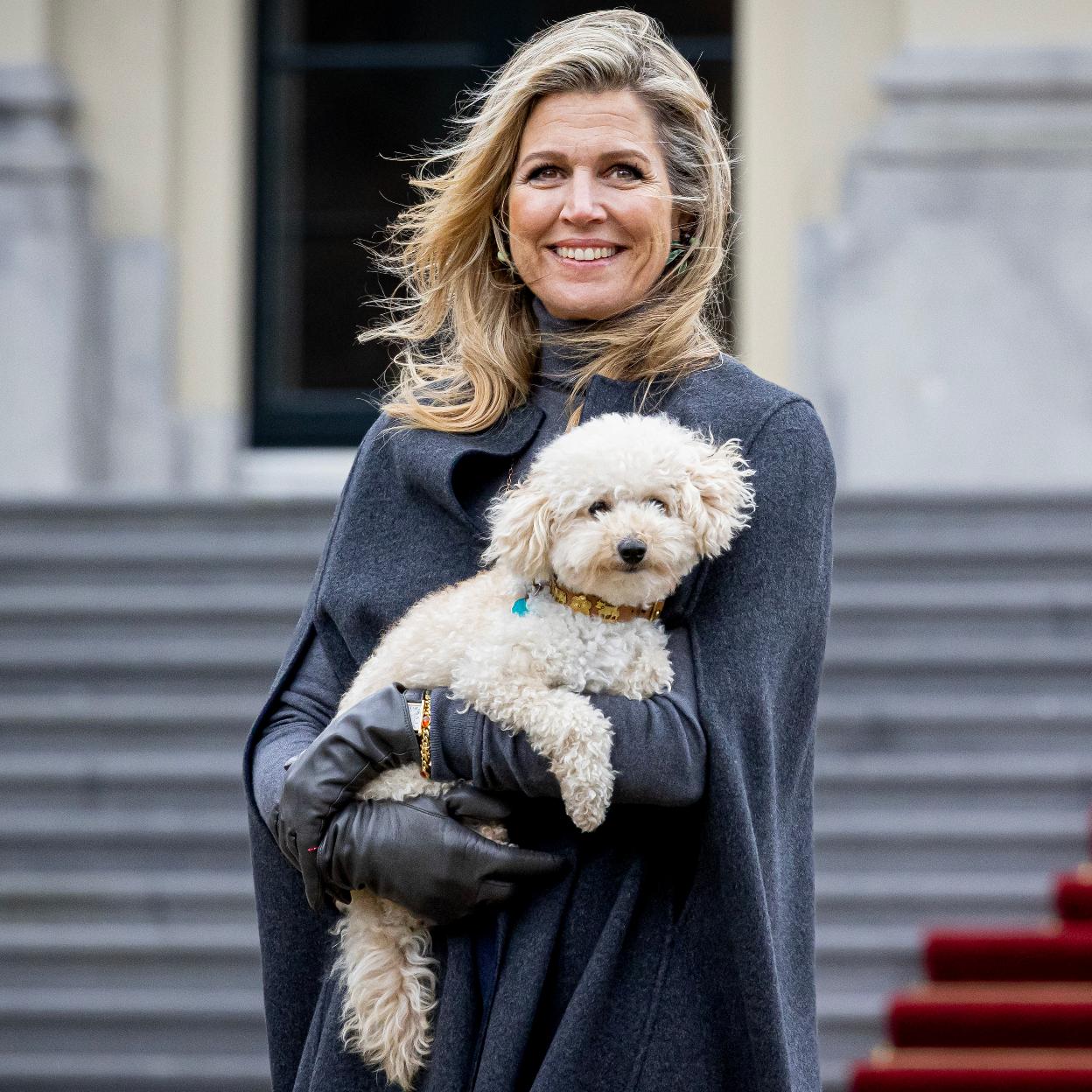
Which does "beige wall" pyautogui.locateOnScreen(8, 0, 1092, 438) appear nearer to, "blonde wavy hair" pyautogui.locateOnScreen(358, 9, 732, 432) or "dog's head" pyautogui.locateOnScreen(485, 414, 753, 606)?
"blonde wavy hair" pyautogui.locateOnScreen(358, 9, 732, 432)

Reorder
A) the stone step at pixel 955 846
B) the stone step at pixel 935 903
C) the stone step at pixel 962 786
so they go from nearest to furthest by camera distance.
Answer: the stone step at pixel 935 903
the stone step at pixel 955 846
the stone step at pixel 962 786

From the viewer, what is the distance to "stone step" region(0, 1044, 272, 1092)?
5.33 meters

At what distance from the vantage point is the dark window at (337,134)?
8.25 m

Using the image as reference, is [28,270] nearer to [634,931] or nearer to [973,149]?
[973,149]

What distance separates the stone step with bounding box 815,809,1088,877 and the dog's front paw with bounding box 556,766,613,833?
11.8 feet

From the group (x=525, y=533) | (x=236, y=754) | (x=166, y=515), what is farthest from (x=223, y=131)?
(x=525, y=533)

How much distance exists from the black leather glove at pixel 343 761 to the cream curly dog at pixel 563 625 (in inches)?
1.7

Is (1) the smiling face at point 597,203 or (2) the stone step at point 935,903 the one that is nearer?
(1) the smiling face at point 597,203

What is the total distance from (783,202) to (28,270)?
339 centimetres

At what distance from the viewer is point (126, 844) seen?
230 inches

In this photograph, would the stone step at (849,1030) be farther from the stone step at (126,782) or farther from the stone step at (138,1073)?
the stone step at (126,782)

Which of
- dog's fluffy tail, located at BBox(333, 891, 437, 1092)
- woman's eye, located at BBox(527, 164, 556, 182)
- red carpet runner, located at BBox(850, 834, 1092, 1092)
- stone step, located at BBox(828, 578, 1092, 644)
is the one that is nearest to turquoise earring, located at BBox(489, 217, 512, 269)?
woman's eye, located at BBox(527, 164, 556, 182)

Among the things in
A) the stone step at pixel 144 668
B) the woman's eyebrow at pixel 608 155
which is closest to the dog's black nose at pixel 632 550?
the woman's eyebrow at pixel 608 155

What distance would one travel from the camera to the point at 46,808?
237 inches
